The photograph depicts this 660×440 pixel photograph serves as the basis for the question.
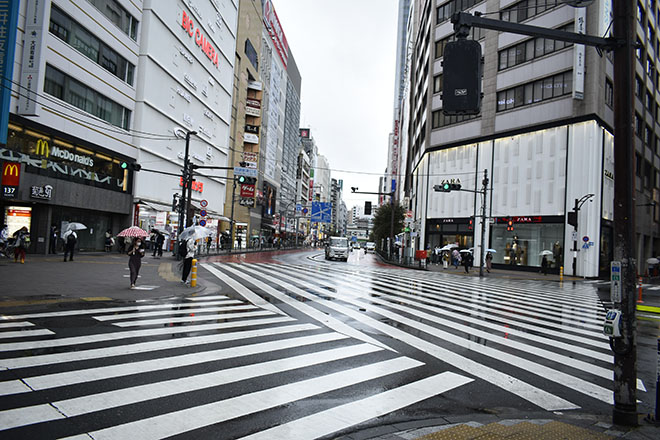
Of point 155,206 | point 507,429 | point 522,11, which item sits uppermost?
point 522,11

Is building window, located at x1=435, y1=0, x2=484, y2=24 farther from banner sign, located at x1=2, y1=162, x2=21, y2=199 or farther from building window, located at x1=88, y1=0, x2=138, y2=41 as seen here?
banner sign, located at x1=2, y1=162, x2=21, y2=199

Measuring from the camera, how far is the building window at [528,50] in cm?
3528

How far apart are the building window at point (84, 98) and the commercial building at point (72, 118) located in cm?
6

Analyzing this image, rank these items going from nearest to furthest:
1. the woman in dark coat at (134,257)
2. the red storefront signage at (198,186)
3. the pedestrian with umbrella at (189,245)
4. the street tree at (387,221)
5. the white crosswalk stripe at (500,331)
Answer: the white crosswalk stripe at (500,331)
the woman in dark coat at (134,257)
the pedestrian with umbrella at (189,245)
the red storefront signage at (198,186)
the street tree at (387,221)

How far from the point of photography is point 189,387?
5.35 metres

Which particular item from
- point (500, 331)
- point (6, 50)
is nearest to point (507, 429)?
point (500, 331)

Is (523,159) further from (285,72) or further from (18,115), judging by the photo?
(285,72)

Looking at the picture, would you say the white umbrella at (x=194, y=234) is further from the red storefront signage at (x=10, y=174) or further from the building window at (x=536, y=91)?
the building window at (x=536, y=91)

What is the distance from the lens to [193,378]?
18.6 feet

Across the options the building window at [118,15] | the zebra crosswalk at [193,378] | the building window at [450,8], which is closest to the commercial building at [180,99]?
the building window at [118,15]

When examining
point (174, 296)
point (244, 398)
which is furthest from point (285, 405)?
point (174, 296)

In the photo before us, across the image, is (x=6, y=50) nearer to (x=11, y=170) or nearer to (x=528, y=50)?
(x=11, y=170)

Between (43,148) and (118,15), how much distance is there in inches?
523

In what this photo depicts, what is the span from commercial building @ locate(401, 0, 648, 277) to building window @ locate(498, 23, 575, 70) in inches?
4.1
